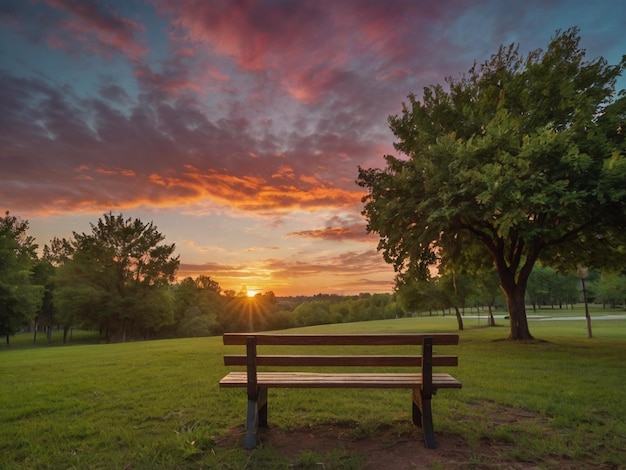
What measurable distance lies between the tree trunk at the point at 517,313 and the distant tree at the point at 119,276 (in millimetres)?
41327

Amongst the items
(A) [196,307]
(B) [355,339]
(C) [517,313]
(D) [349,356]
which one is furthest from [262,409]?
(A) [196,307]

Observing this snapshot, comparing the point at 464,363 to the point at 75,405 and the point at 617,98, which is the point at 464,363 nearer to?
the point at 75,405

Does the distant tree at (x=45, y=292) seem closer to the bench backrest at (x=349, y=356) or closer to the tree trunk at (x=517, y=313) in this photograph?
the tree trunk at (x=517, y=313)

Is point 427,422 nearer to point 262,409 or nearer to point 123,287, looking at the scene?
point 262,409

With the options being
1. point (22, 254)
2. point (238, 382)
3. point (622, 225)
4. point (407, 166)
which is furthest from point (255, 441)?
point (22, 254)

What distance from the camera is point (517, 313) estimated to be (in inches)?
727

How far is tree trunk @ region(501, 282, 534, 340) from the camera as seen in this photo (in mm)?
18078

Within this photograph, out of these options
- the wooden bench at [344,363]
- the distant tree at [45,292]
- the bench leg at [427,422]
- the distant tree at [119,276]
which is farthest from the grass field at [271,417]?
the distant tree at [45,292]

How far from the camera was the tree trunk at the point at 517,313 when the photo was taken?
712 inches

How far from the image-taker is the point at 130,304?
46250 millimetres

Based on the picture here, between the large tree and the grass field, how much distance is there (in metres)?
5.80

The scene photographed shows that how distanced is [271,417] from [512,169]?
11303 mm

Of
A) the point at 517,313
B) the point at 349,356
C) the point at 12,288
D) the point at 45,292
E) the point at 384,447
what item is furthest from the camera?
the point at 45,292

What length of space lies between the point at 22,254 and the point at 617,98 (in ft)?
181
